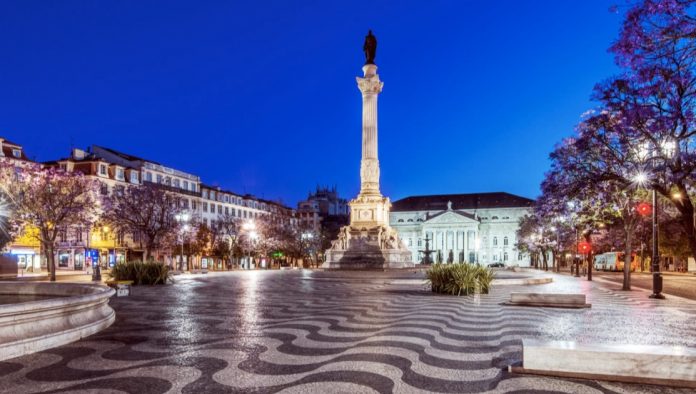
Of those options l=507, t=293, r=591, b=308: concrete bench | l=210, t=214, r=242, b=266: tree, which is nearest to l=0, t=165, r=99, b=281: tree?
l=507, t=293, r=591, b=308: concrete bench

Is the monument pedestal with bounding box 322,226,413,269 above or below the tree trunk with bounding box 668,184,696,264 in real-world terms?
below

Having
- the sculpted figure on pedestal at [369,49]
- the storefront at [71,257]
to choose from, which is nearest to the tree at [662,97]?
the sculpted figure on pedestal at [369,49]

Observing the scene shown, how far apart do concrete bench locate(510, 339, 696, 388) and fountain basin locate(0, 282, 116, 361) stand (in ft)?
25.0

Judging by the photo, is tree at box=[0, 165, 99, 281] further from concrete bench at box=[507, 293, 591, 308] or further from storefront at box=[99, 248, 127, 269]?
concrete bench at box=[507, 293, 591, 308]

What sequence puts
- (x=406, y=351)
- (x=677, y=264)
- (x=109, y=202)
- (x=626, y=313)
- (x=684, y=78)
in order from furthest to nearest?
(x=677, y=264)
(x=109, y=202)
(x=626, y=313)
(x=684, y=78)
(x=406, y=351)

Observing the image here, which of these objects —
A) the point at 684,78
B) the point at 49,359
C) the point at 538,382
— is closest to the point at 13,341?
the point at 49,359

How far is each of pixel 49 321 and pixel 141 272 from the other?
67.9 ft

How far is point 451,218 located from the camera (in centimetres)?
14612

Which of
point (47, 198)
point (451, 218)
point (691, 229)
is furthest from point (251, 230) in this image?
point (451, 218)

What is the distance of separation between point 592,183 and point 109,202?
44.3 meters

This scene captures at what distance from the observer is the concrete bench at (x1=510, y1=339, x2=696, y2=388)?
6.85 m

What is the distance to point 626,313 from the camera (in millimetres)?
15812

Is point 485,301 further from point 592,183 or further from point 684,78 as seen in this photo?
point 684,78

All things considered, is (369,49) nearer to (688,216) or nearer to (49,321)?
(688,216)
